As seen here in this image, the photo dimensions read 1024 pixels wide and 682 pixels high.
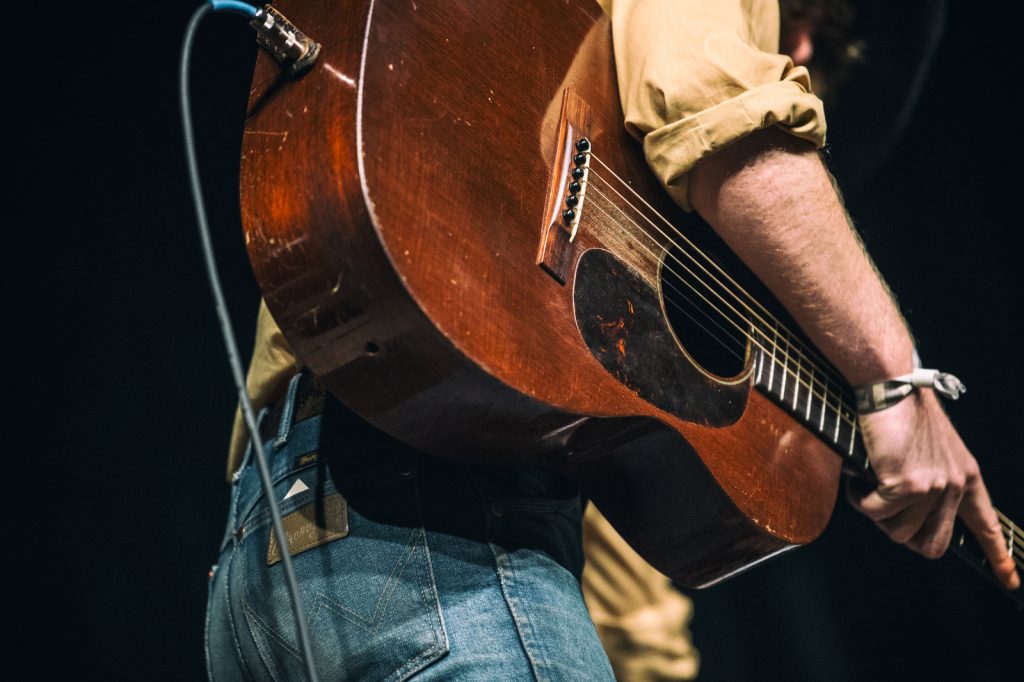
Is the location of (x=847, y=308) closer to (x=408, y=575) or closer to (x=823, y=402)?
(x=823, y=402)

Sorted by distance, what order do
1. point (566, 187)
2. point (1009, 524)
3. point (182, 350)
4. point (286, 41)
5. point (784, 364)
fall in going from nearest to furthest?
point (286, 41)
point (566, 187)
point (784, 364)
point (1009, 524)
point (182, 350)

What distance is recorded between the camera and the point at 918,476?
4.13 ft

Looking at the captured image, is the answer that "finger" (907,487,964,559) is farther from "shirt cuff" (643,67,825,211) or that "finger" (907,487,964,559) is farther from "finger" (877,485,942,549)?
"shirt cuff" (643,67,825,211)

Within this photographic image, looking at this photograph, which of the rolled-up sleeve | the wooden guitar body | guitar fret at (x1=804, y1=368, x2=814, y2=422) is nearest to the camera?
the wooden guitar body

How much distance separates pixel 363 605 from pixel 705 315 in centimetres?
59

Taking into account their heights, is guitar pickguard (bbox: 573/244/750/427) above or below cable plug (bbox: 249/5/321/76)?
below

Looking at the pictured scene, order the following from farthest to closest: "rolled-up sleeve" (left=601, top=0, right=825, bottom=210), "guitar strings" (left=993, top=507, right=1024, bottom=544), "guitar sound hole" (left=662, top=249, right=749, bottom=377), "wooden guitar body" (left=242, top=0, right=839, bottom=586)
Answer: "guitar strings" (left=993, top=507, right=1024, bottom=544) → "guitar sound hole" (left=662, top=249, right=749, bottom=377) → "rolled-up sleeve" (left=601, top=0, right=825, bottom=210) → "wooden guitar body" (left=242, top=0, right=839, bottom=586)

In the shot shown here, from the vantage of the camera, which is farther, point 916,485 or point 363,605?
point 916,485

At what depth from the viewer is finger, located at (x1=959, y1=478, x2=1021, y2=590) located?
138 centimetres

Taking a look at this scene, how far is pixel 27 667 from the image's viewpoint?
1529 millimetres

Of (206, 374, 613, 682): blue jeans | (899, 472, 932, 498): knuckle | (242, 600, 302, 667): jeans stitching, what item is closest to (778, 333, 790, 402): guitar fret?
(899, 472, 932, 498): knuckle

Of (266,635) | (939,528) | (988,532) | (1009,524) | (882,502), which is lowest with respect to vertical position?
(1009,524)

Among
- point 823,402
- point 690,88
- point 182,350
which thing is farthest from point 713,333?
point 182,350

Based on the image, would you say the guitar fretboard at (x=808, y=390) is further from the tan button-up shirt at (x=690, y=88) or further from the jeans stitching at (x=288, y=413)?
the jeans stitching at (x=288, y=413)
